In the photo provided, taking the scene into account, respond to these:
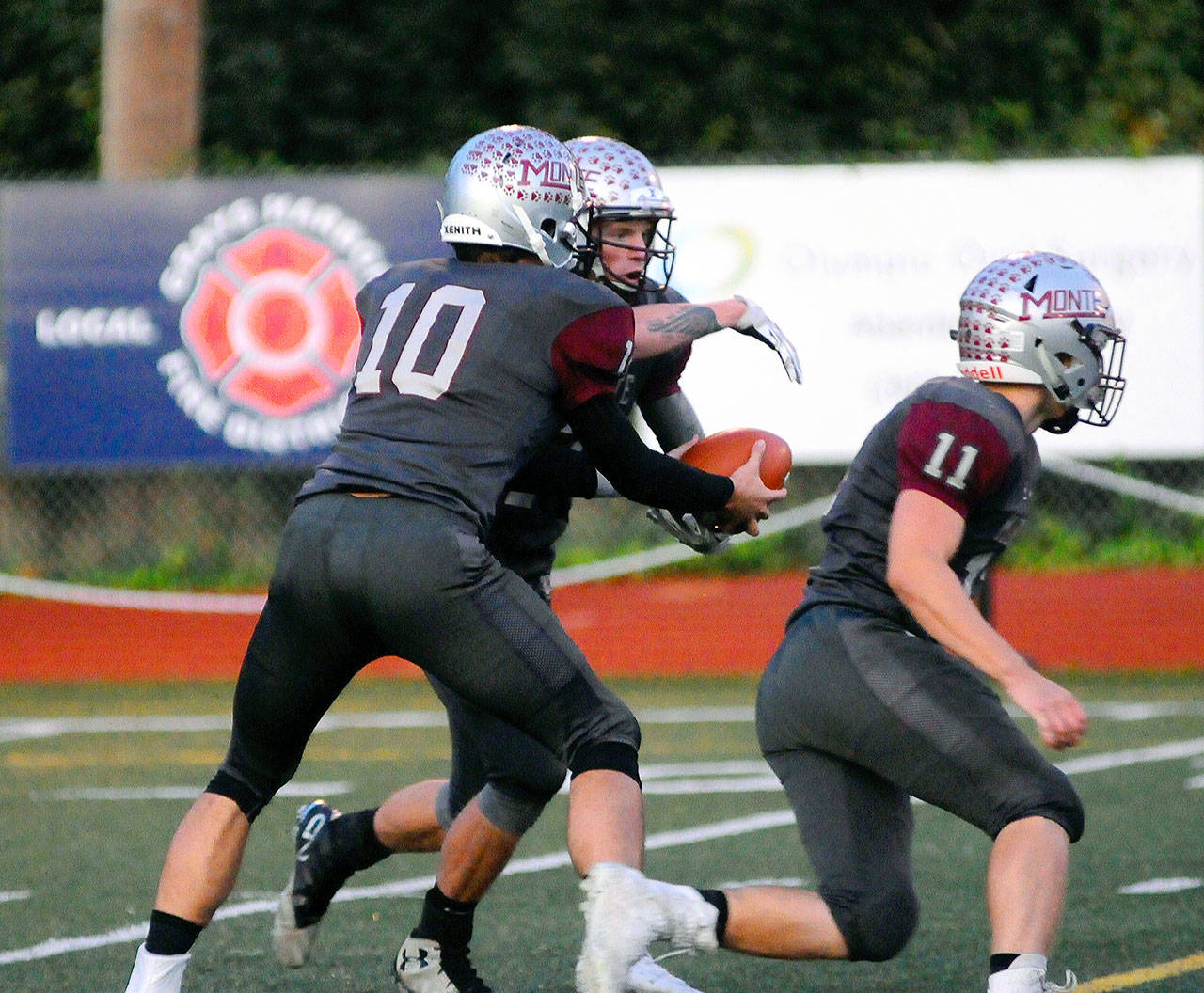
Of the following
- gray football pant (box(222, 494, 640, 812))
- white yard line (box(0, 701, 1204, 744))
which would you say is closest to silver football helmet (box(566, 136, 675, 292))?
gray football pant (box(222, 494, 640, 812))

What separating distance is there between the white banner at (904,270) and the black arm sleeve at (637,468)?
21.4 feet

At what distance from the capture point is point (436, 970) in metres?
4.36

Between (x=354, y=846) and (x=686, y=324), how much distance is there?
150cm

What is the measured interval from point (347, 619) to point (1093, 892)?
2676mm

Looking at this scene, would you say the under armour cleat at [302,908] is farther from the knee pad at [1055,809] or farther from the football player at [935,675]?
the knee pad at [1055,809]

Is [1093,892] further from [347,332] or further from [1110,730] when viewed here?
[347,332]

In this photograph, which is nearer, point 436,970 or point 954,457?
point 954,457

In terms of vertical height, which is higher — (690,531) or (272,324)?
(690,531)

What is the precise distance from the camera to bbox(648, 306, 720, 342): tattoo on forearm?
14.0 feet

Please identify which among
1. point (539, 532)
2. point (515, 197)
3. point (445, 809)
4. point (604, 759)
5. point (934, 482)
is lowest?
point (445, 809)

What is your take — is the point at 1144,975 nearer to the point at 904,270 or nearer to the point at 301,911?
the point at 301,911

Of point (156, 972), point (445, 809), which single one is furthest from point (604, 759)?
point (445, 809)

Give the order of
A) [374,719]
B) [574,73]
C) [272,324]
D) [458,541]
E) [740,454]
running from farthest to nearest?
1. [574,73]
2. [272,324]
3. [374,719]
4. [740,454]
5. [458,541]

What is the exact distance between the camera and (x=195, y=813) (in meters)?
3.79
